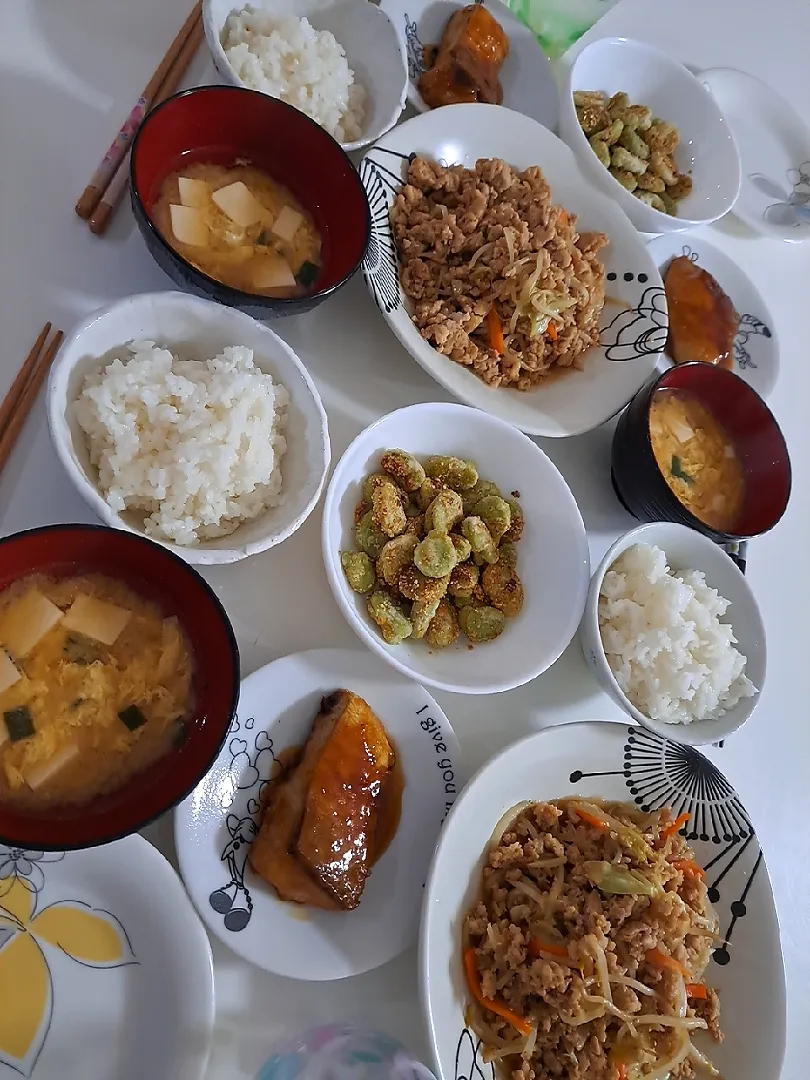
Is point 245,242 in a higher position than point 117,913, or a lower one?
higher

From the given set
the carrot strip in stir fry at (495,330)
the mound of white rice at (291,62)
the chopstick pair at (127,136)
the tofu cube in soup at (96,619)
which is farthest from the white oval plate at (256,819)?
the mound of white rice at (291,62)

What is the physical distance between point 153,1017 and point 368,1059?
340 millimetres

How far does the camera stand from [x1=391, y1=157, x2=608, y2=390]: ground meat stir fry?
180 centimetres

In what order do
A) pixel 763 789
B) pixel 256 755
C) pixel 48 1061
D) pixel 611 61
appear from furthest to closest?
pixel 611 61, pixel 763 789, pixel 256 755, pixel 48 1061

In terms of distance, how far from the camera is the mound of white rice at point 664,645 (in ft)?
5.34

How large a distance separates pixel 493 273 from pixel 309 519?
751mm

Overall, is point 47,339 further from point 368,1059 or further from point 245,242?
point 368,1059

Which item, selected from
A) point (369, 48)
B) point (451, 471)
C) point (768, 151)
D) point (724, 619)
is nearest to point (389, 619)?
point (451, 471)

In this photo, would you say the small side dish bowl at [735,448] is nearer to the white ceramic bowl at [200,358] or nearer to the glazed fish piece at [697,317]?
the glazed fish piece at [697,317]

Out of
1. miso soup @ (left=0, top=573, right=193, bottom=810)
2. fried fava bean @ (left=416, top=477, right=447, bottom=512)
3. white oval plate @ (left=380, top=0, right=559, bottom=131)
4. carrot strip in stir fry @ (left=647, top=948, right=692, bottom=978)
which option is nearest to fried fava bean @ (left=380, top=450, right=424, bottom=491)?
fried fava bean @ (left=416, top=477, right=447, bottom=512)

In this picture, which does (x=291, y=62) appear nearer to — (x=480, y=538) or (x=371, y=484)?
(x=371, y=484)

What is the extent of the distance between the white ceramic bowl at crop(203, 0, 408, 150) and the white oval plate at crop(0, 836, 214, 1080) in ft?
5.37

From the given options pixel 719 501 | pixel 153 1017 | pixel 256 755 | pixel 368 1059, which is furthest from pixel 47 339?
pixel 719 501

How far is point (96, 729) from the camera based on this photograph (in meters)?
1.24
